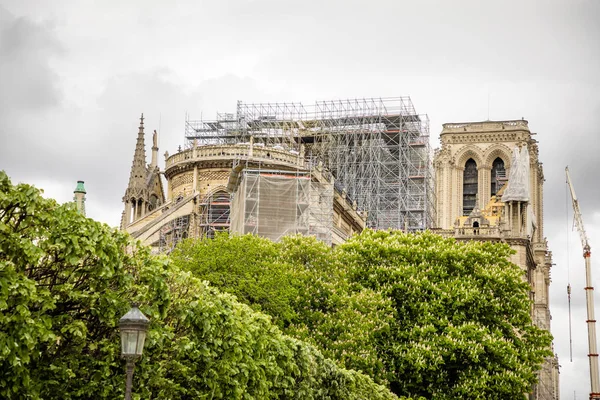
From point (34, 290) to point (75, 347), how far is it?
9.53ft

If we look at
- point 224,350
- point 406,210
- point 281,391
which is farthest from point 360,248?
point 406,210

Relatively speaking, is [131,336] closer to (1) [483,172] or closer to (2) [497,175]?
(1) [483,172]

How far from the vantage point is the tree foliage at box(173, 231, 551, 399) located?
44156 mm

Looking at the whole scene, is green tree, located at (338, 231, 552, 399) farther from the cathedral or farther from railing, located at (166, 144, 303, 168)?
railing, located at (166, 144, 303, 168)

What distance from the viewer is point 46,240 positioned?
21.3 metres

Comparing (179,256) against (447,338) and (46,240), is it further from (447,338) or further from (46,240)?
(46,240)

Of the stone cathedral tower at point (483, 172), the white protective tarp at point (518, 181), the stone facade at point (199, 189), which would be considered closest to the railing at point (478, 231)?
the white protective tarp at point (518, 181)

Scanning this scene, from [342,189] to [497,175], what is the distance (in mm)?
30604

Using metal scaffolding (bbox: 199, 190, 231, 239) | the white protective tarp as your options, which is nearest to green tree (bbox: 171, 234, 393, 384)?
metal scaffolding (bbox: 199, 190, 231, 239)

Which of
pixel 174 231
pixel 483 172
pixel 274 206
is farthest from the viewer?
pixel 483 172

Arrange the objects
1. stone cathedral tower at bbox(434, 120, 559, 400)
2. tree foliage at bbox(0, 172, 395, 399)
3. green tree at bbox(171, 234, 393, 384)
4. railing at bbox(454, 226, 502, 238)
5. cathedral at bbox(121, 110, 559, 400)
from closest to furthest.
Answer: tree foliage at bbox(0, 172, 395, 399) < green tree at bbox(171, 234, 393, 384) < cathedral at bbox(121, 110, 559, 400) < railing at bbox(454, 226, 502, 238) < stone cathedral tower at bbox(434, 120, 559, 400)

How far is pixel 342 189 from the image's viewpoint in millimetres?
78875

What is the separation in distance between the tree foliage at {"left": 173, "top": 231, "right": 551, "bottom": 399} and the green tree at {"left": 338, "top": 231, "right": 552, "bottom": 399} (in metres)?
0.05

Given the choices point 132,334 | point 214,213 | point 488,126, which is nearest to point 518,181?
point 488,126
